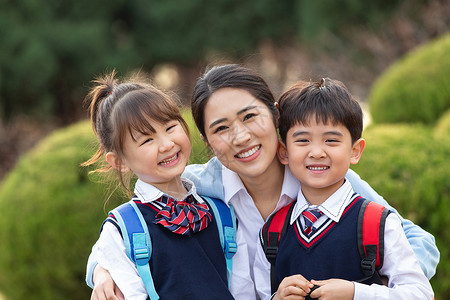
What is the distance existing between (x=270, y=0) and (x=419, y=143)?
23.8 feet

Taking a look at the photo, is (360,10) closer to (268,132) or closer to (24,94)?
(24,94)

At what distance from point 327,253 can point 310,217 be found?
0.15 metres

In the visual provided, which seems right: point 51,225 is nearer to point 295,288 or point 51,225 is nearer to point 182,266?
point 182,266

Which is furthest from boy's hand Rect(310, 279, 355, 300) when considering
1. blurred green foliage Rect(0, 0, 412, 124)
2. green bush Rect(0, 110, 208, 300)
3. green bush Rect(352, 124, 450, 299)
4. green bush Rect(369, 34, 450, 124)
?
blurred green foliage Rect(0, 0, 412, 124)

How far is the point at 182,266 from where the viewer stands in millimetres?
2125

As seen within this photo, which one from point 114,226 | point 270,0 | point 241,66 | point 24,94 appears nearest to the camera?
point 114,226

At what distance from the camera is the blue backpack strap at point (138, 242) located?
2080 mm

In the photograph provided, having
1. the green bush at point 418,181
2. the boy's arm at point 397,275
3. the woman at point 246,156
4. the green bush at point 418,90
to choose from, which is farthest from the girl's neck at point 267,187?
the green bush at point 418,90

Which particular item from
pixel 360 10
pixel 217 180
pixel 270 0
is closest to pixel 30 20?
pixel 270 0

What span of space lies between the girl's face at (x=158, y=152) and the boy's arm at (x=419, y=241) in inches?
27.5

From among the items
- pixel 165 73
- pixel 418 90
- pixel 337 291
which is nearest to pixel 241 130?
pixel 337 291

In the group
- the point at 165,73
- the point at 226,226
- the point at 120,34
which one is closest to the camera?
the point at 226,226

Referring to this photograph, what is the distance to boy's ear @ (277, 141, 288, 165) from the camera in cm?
228

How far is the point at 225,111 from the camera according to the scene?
7.23 feet
